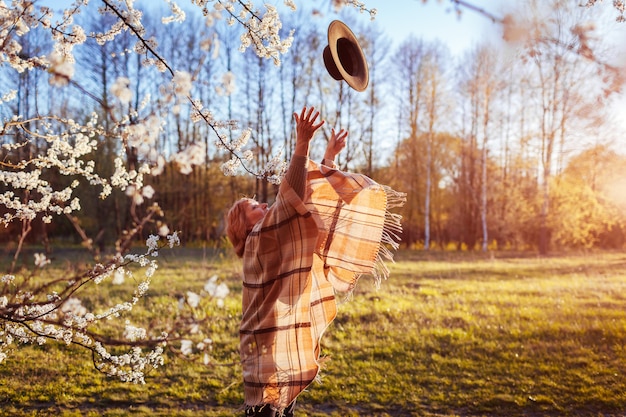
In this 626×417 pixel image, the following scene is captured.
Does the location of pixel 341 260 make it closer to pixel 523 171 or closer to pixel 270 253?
pixel 270 253

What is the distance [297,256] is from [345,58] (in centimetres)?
114

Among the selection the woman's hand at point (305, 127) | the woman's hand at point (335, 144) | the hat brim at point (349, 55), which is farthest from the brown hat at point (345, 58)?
the woman's hand at point (335, 144)

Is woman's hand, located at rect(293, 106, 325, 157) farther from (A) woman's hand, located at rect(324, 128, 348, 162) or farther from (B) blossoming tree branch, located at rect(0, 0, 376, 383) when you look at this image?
(A) woman's hand, located at rect(324, 128, 348, 162)

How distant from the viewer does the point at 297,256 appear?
2.81 m

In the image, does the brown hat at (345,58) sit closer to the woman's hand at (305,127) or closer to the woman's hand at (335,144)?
the woman's hand at (305,127)

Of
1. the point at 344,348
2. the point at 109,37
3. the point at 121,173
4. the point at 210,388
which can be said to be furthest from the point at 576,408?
the point at 109,37

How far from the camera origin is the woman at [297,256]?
9.02ft

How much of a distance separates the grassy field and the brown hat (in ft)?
6.25

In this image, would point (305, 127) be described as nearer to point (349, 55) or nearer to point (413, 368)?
point (349, 55)

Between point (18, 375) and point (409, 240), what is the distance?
2155 centimetres

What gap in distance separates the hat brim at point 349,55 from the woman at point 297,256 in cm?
38

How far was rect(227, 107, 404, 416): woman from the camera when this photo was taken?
9.02 feet

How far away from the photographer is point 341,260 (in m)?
3.42

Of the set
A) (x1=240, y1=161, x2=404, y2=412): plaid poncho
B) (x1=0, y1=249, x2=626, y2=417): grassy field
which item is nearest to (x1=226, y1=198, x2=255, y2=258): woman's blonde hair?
(x1=240, y1=161, x2=404, y2=412): plaid poncho
